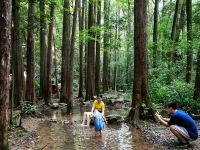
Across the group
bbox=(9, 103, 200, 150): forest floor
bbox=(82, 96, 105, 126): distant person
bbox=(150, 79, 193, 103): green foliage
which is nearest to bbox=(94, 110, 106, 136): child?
bbox=(82, 96, 105, 126): distant person

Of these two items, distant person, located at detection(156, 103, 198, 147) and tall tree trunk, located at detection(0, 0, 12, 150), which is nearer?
tall tree trunk, located at detection(0, 0, 12, 150)

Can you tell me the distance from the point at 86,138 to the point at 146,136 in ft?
6.35

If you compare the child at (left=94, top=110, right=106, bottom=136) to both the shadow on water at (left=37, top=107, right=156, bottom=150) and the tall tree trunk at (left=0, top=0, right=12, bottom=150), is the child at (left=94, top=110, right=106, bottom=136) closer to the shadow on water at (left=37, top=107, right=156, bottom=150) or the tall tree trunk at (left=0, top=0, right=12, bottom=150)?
the shadow on water at (left=37, top=107, right=156, bottom=150)

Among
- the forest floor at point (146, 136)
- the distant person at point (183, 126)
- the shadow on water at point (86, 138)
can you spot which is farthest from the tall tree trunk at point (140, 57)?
the distant person at point (183, 126)

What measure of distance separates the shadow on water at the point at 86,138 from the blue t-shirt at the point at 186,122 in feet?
3.31

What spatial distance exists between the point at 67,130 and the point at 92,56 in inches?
505

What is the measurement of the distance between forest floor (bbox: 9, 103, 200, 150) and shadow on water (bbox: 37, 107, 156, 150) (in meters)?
0.21

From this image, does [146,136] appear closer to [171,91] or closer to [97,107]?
[97,107]

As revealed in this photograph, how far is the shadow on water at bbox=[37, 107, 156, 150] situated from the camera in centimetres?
976

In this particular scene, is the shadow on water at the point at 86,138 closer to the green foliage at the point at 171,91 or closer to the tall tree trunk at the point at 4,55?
the tall tree trunk at the point at 4,55

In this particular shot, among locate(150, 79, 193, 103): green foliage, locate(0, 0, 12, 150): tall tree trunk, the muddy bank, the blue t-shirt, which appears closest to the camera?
locate(0, 0, 12, 150): tall tree trunk

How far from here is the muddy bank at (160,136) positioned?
941cm

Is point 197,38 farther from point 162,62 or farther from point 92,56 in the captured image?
point 92,56

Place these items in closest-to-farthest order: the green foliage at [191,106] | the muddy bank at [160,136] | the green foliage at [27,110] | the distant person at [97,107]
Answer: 1. the muddy bank at [160,136]
2. the distant person at [97,107]
3. the green foliage at [191,106]
4. the green foliage at [27,110]
